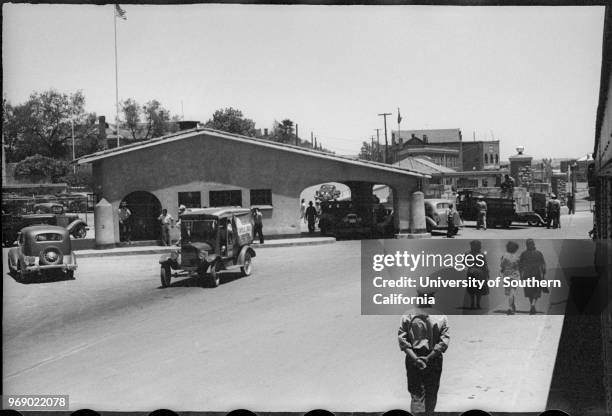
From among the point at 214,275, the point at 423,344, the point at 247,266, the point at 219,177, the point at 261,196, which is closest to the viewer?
the point at 423,344

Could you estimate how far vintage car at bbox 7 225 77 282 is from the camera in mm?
7945

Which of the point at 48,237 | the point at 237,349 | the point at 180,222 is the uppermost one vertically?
the point at 180,222

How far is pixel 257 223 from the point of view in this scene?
407 inches

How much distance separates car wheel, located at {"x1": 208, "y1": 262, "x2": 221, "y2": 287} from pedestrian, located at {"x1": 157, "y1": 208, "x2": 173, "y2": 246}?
742mm

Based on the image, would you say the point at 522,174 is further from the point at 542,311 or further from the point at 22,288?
the point at 22,288

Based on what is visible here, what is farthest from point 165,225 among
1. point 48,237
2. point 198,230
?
point 48,237

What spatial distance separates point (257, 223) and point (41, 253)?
11.0ft

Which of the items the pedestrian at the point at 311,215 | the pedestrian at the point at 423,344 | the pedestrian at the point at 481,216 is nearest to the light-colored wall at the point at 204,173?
the pedestrian at the point at 311,215

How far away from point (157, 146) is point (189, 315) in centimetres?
344

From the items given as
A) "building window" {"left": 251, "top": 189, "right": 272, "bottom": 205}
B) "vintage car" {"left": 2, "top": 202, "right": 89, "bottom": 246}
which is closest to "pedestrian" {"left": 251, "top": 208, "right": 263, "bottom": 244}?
"building window" {"left": 251, "top": 189, "right": 272, "bottom": 205}

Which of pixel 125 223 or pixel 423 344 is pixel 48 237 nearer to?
pixel 125 223

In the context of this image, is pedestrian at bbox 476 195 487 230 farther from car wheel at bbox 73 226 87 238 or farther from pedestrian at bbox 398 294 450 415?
car wheel at bbox 73 226 87 238

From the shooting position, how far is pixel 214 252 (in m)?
9.71

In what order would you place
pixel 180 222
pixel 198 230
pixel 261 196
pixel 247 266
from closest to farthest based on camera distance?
pixel 247 266 → pixel 198 230 → pixel 180 222 → pixel 261 196
